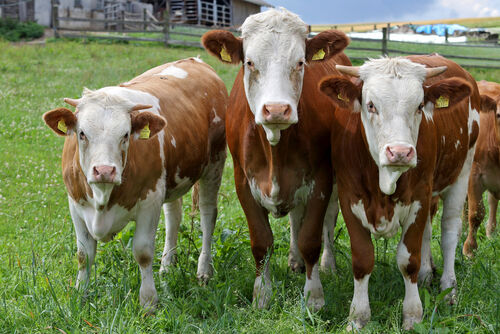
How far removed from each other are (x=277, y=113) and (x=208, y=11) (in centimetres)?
4081

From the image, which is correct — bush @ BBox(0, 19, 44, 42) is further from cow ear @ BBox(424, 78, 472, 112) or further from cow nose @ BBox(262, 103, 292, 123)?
cow ear @ BBox(424, 78, 472, 112)

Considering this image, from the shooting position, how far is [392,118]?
429 centimetres

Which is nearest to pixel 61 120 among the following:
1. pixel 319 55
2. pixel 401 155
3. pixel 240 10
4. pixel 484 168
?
pixel 319 55

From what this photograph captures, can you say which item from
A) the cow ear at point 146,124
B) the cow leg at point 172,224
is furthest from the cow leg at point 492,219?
the cow ear at point 146,124

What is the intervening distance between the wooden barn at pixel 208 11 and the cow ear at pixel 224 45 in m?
37.0

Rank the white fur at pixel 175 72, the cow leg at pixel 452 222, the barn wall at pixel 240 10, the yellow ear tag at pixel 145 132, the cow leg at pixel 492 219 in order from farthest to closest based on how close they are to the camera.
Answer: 1. the barn wall at pixel 240 10
2. the cow leg at pixel 492 219
3. the white fur at pixel 175 72
4. the cow leg at pixel 452 222
5. the yellow ear tag at pixel 145 132

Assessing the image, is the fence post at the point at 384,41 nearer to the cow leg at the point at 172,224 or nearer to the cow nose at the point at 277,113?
the cow leg at the point at 172,224

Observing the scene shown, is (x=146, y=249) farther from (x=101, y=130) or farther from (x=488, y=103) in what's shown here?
(x=488, y=103)

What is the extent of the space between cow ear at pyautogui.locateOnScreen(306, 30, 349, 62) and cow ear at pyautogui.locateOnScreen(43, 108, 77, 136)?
1.98 m

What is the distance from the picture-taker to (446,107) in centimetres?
476

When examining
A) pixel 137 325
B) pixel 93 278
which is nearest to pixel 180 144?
pixel 93 278

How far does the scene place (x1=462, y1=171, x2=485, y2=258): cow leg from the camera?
7020 mm

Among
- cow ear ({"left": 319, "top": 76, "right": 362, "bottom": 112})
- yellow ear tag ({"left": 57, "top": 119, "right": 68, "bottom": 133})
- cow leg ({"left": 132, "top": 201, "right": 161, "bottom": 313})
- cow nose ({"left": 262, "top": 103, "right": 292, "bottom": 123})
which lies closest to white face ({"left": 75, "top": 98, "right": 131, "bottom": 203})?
yellow ear tag ({"left": 57, "top": 119, "right": 68, "bottom": 133})

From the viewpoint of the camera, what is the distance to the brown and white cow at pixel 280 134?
4.70m
